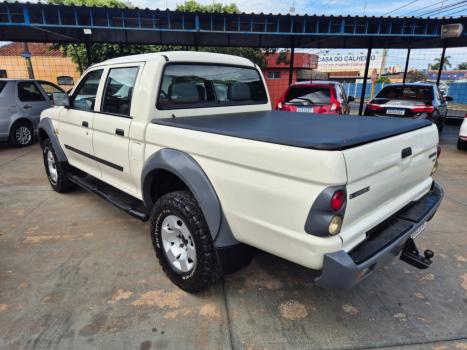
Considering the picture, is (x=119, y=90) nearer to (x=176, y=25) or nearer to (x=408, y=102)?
(x=408, y=102)

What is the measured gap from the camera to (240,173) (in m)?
2.09

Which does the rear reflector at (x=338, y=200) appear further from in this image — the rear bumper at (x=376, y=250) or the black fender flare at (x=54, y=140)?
the black fender flare at (x=54, y=140)

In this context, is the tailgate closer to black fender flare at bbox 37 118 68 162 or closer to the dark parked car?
black fender flare at bbox 37 118 68 162

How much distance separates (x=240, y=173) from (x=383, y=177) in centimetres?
91

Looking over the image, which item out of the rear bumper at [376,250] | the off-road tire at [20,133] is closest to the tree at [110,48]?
the off-road tire at [20,133]

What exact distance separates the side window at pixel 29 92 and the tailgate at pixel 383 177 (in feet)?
30.6

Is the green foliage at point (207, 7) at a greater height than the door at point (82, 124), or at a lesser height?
greater

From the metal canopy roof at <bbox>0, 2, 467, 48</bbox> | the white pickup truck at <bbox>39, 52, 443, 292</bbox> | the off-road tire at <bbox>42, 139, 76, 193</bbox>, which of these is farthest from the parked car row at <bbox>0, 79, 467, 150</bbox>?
the white pickup truck at <bbox>39, 52, 443, 292</bbox>

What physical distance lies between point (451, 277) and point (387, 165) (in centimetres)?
167

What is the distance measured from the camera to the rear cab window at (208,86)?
123 inches

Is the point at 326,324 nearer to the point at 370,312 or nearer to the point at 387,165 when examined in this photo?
the point at 370,312

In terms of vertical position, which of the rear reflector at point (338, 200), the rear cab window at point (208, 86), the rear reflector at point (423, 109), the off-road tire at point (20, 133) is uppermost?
the rear cab window at point (208, 86)

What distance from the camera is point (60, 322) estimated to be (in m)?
2.45

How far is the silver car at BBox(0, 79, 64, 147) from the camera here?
27.3ft
